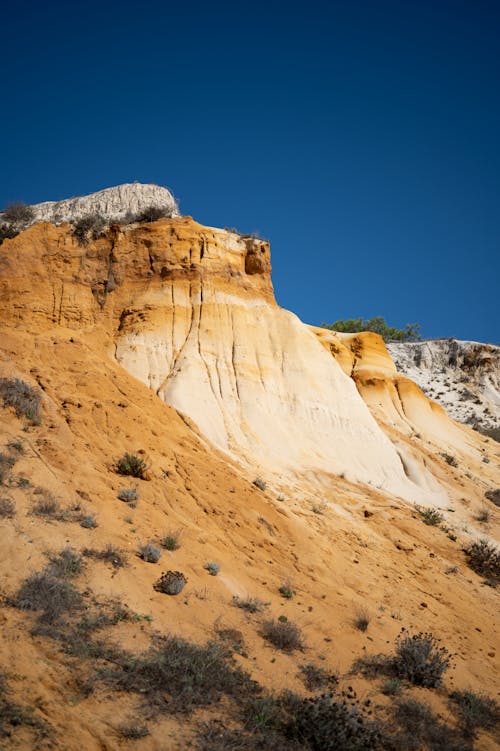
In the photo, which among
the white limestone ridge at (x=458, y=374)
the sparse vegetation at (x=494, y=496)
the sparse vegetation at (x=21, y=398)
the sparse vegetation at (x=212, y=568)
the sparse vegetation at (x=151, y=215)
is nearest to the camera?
the sparse vegetation at (x=212, y=568)

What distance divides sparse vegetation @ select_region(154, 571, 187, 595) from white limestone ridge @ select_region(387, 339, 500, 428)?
41.7 metres

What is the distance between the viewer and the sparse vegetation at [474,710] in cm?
725

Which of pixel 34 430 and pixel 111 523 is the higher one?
pixel 34 430

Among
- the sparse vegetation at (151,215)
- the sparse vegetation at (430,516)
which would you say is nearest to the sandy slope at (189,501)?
the sparse vegetation at (430,516)

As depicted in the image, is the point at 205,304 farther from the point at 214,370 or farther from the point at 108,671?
the point at 108,671

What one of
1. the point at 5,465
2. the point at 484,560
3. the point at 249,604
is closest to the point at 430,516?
the point at 484,560

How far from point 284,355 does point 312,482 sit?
5.83 m

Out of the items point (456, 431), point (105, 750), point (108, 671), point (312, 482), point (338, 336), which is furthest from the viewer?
point (338, 336)

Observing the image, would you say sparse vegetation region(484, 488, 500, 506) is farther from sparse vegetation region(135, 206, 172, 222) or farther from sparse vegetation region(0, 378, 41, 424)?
sparse vegetation region(0, 378, 41, 424)

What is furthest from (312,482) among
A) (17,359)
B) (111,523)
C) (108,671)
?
(108,671)

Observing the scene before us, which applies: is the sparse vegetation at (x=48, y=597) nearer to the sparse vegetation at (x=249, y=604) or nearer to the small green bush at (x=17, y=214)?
the sparse vegetation at (x=249, y=604)

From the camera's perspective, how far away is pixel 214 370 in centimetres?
1745

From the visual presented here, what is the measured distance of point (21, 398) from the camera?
10.7m

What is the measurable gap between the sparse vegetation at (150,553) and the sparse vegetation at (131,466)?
91.3 inches
